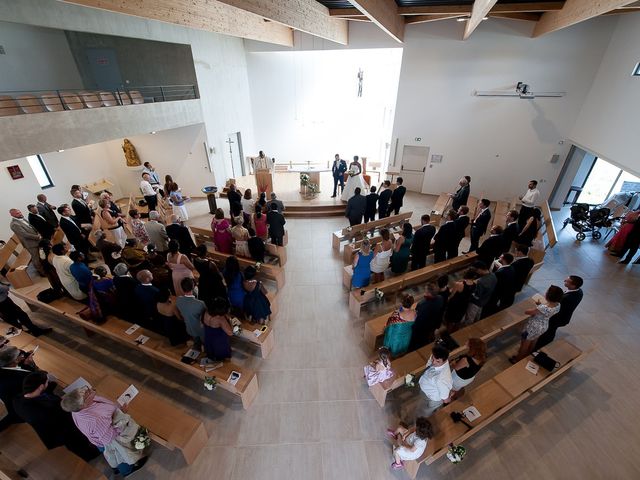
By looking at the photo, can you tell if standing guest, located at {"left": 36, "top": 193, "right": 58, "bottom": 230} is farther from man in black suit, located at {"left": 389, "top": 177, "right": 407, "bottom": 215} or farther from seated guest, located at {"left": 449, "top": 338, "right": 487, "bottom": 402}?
seated guest, located at {"left": 449, "top": 338, "right": 487, "bottom": 402}

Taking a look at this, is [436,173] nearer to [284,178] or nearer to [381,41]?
[381,41]

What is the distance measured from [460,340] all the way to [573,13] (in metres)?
7.10

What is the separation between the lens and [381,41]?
31.4ft

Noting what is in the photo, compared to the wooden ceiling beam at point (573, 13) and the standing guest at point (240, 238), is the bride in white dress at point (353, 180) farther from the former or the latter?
the wooden ceiling beam at point (573, 13)

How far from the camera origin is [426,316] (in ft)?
13.8

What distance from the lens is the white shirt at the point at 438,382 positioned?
3.31 metres

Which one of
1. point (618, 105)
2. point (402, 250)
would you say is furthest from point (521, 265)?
point (618, 105)

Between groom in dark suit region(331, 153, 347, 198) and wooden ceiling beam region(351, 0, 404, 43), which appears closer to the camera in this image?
wooden ceiling beam region(351, 0, 404, 43)

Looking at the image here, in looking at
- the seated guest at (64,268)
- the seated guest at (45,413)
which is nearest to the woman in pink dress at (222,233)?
the seated guest at (64,268)

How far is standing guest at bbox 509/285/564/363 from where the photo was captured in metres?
4.03

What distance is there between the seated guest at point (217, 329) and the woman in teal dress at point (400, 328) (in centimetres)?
224

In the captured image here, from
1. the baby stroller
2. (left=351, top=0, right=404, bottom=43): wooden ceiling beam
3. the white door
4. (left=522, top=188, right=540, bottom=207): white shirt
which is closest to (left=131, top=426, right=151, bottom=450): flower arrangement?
(left=351, top=0, right=404, bottom=43): wooden ceiling beam

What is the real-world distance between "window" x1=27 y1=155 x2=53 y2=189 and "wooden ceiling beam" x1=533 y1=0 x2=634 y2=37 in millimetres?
12817

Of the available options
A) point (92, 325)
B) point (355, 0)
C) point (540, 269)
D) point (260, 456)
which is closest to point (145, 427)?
point (260, 456)
